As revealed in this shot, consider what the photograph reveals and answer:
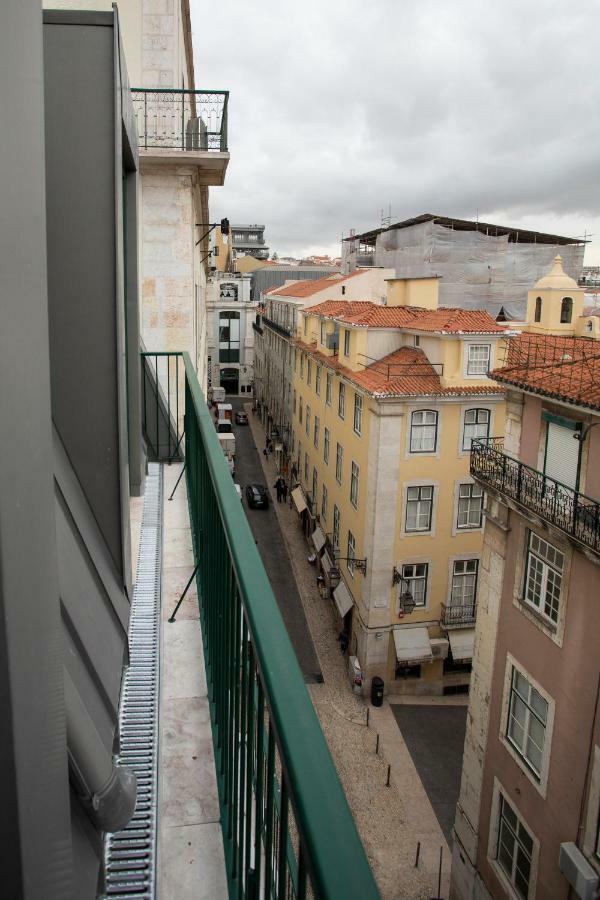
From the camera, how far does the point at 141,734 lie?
3410 mm

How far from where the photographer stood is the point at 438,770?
1877 cm

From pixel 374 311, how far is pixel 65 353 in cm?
2258

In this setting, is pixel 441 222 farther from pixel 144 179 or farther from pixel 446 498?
A: pixel 144 179

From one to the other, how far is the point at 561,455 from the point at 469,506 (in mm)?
9669

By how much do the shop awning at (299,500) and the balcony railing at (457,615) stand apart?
10679 millimetres

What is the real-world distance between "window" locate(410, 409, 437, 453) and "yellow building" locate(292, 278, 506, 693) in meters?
0.03

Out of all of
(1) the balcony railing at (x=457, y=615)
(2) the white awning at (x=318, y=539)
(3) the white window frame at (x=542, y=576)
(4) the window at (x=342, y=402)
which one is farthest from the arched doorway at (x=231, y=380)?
(3) the white window frame at (x=542, y=576)

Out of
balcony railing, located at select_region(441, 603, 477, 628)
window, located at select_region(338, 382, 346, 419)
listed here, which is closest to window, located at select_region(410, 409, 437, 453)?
window, located at select_region(338, 382, 346, 419)

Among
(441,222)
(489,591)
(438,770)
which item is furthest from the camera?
(441,222)

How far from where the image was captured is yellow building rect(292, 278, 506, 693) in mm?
21250

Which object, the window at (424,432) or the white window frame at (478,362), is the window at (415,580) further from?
the white window frame at (478,362)

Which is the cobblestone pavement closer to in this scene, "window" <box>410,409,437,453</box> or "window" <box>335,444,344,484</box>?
"window" <box>335,444,344,484</box>

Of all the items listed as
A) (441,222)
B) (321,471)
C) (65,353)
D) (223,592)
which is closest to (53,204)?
(65,353)

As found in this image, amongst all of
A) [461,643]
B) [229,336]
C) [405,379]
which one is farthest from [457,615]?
[229,336]
